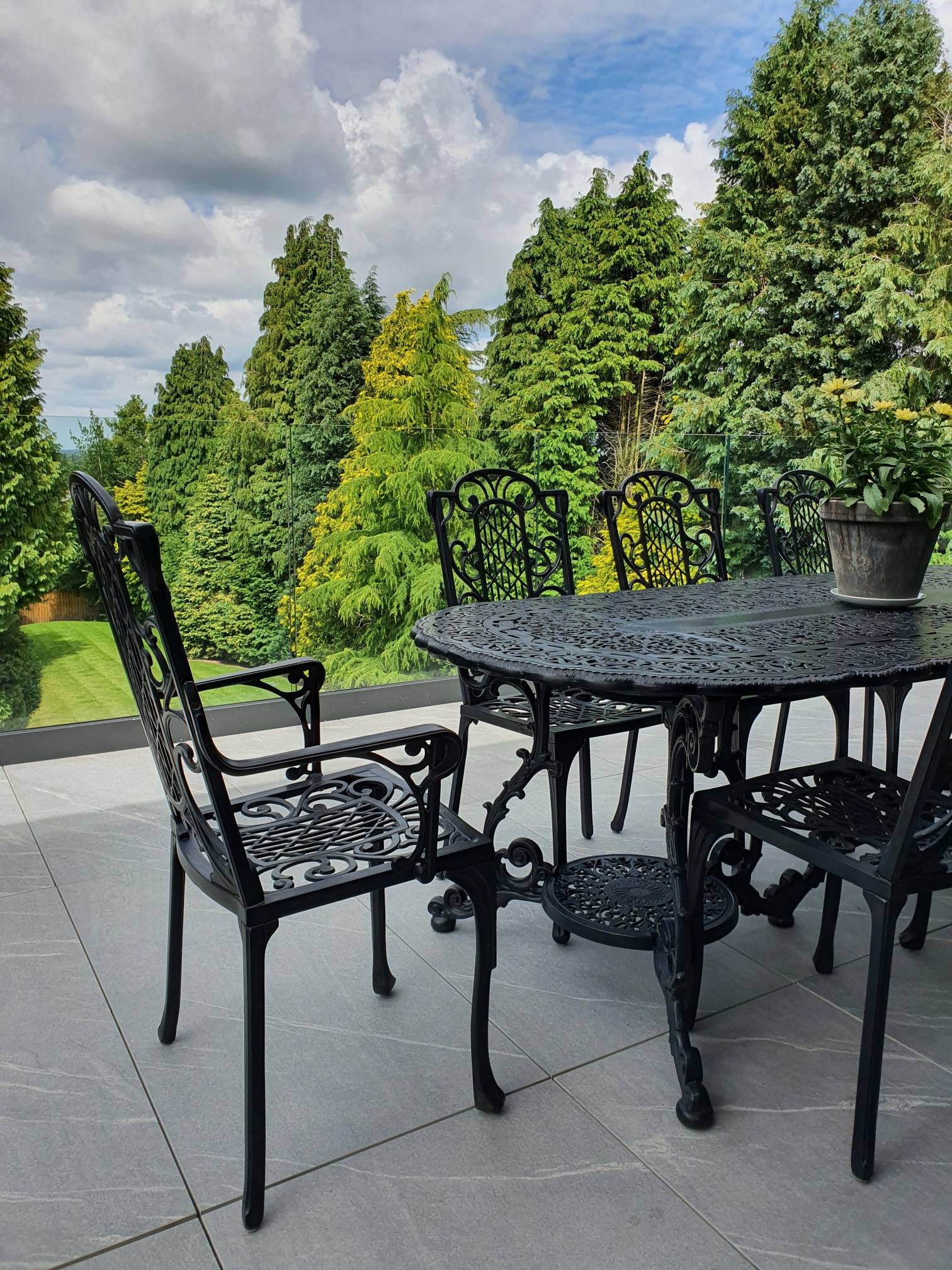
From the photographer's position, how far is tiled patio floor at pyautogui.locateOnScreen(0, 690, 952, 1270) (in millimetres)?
1157

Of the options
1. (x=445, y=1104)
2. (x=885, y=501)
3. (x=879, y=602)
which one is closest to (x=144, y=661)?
(x=445, y=1104)

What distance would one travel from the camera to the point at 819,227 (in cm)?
1112

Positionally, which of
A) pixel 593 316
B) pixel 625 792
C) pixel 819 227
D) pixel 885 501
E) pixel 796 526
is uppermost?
pixel 819 227

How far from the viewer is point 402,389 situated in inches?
189

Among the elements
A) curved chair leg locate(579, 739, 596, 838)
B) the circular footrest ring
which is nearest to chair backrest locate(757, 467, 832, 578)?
curved chair leg locate(579, 739, 596, 838)

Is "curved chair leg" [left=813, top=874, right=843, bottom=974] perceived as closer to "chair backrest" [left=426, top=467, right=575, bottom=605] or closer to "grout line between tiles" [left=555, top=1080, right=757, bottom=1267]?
"grout line between tiles" [left=555, top=1080, right=757, bottom=1267]

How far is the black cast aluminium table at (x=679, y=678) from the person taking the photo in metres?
1.43

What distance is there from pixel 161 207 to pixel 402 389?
Result: 34.4 feet

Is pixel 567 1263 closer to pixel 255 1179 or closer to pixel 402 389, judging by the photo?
pixel 255 1179

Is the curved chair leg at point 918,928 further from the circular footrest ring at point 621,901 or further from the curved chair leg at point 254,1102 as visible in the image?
the curved chair leg at point 254,1102

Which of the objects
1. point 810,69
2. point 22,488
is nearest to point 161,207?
point 810,69

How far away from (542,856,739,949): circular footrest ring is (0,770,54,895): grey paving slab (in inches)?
53.9

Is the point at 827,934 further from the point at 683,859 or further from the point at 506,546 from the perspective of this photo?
the point at 506,546

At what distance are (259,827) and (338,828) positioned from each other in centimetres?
14
